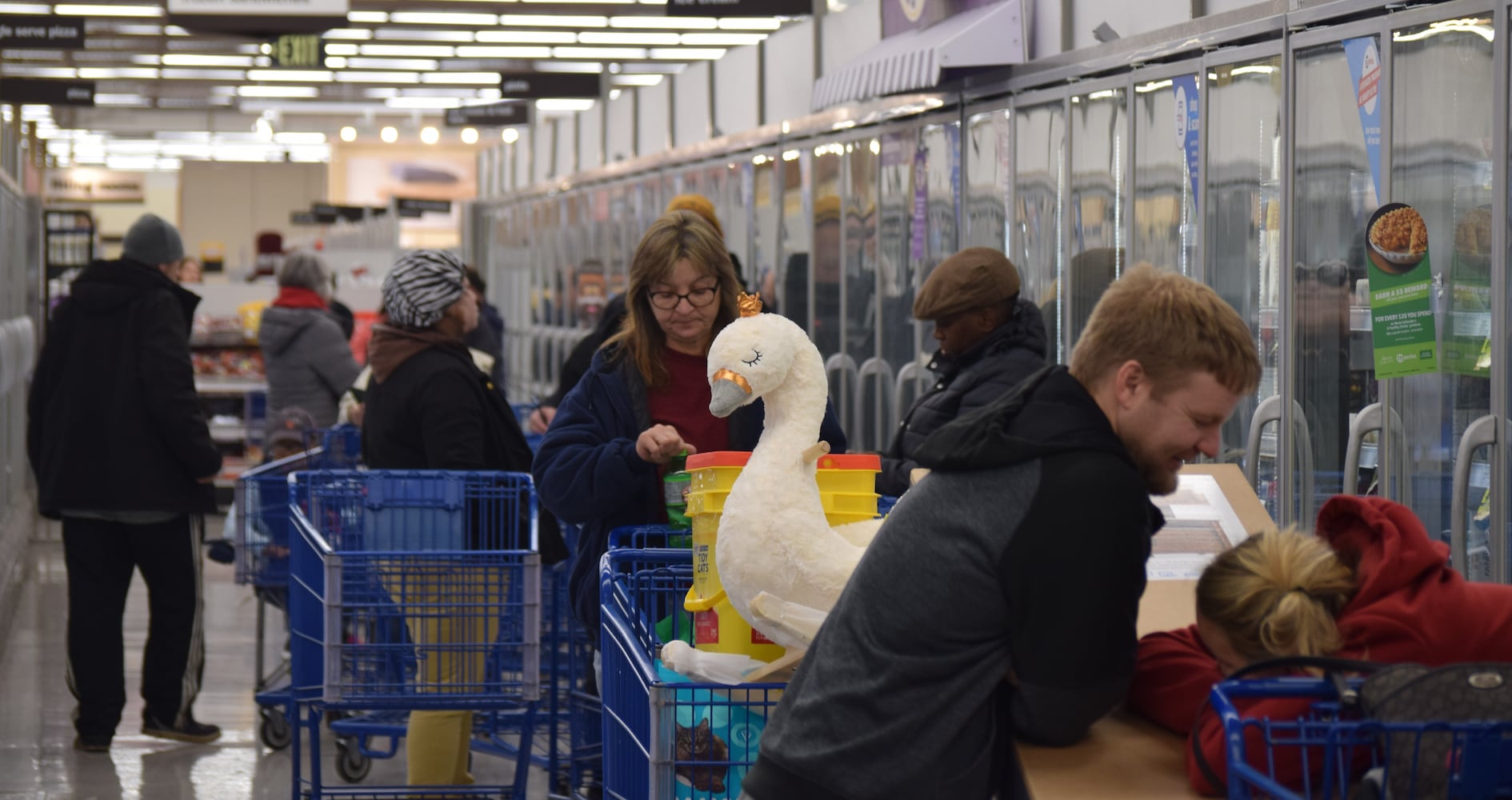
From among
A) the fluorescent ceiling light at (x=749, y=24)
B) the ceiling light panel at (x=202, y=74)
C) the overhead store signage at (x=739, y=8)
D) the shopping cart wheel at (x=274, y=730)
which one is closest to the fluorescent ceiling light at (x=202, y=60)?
the ceiling light panel at (x=202, y=74)

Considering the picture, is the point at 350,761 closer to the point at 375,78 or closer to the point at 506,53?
the point at 506,53

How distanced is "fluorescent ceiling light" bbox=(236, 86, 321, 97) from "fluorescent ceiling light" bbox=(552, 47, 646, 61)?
4.81m

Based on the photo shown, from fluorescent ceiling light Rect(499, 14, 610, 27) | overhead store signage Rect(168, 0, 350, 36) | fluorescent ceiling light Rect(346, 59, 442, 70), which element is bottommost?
overhead store signage Rect(168, 0, 350, 36)

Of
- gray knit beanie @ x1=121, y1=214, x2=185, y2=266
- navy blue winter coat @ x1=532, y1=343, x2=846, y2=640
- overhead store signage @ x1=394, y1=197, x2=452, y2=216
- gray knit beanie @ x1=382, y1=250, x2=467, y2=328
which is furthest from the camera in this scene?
overhead store signage @ x1=394, y1=197, x2=452, y2=216

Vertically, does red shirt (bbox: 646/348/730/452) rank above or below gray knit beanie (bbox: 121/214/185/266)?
below

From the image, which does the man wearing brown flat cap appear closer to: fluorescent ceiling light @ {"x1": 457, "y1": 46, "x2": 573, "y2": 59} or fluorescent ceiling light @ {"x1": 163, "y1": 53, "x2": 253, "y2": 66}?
fluorescent ceiling light @ {"x1": 457, "y1": 46, "x2": 573, "y2": 59}

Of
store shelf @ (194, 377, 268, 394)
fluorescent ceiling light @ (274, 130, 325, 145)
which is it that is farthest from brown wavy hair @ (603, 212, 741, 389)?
fluorescent ceiling light @ (274, 130, 325, 145)

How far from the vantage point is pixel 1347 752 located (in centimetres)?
181

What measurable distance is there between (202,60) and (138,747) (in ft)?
35.2

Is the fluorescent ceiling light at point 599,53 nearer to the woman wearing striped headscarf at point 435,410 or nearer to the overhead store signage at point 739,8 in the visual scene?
the overhead store signage at point 739,8

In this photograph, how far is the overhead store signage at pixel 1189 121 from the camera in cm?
563

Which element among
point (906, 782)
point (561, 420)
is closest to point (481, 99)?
point (561, 420)

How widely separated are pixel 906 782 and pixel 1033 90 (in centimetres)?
503

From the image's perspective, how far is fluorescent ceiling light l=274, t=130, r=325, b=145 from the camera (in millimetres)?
29594
